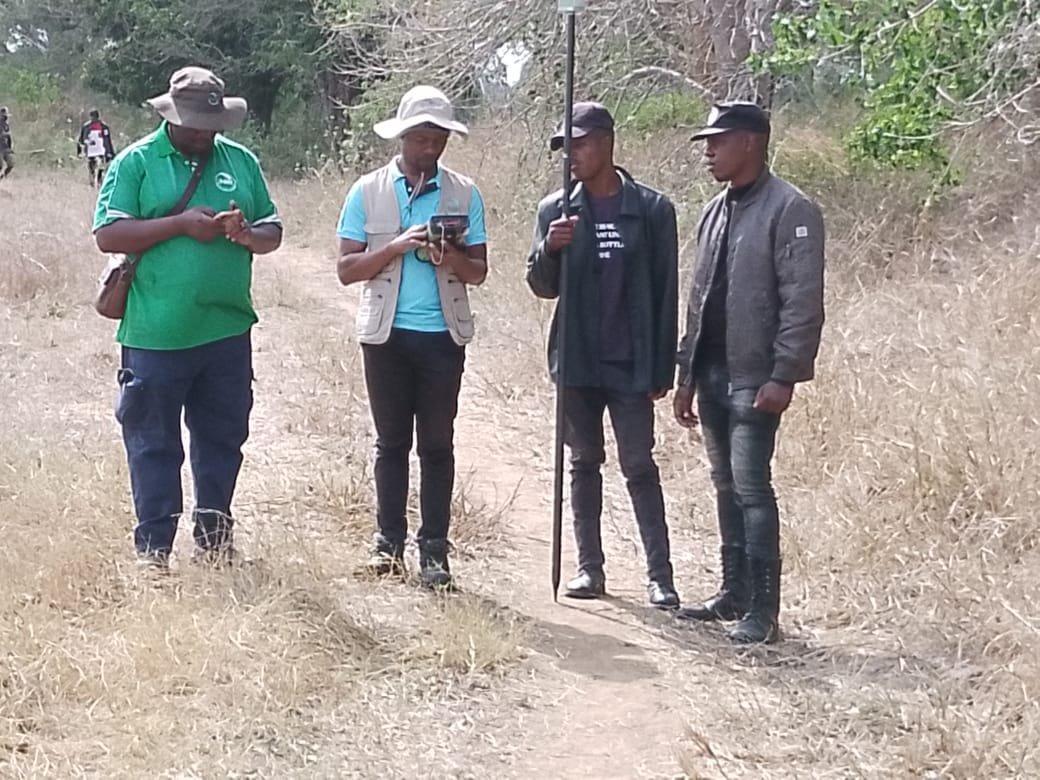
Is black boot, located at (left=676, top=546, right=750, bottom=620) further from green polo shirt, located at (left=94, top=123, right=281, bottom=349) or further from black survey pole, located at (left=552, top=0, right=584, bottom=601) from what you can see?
green polo shirt, located at (left=94, top=123, right=281, bottom=349)

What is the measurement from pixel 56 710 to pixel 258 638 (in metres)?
0.61

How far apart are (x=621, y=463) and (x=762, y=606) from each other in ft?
2.42

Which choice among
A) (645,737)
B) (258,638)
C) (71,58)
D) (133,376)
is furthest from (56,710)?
(71,58)

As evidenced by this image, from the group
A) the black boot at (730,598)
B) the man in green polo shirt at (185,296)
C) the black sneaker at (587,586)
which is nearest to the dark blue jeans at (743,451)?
the black boot at (730,598)

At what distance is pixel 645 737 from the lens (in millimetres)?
3875

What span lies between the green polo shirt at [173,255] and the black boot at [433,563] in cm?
107

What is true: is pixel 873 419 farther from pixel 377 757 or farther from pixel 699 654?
pixel 377 757

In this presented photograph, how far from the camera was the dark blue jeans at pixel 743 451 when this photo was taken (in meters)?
4.41

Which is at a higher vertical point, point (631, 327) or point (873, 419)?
point (631, 327)

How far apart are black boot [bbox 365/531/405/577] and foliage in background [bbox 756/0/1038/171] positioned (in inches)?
151

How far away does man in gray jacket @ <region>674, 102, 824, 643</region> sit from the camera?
4254 millimetres

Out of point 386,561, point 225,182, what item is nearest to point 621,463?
point 386,561

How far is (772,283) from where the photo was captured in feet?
14.2

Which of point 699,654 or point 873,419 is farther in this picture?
point 873,419
